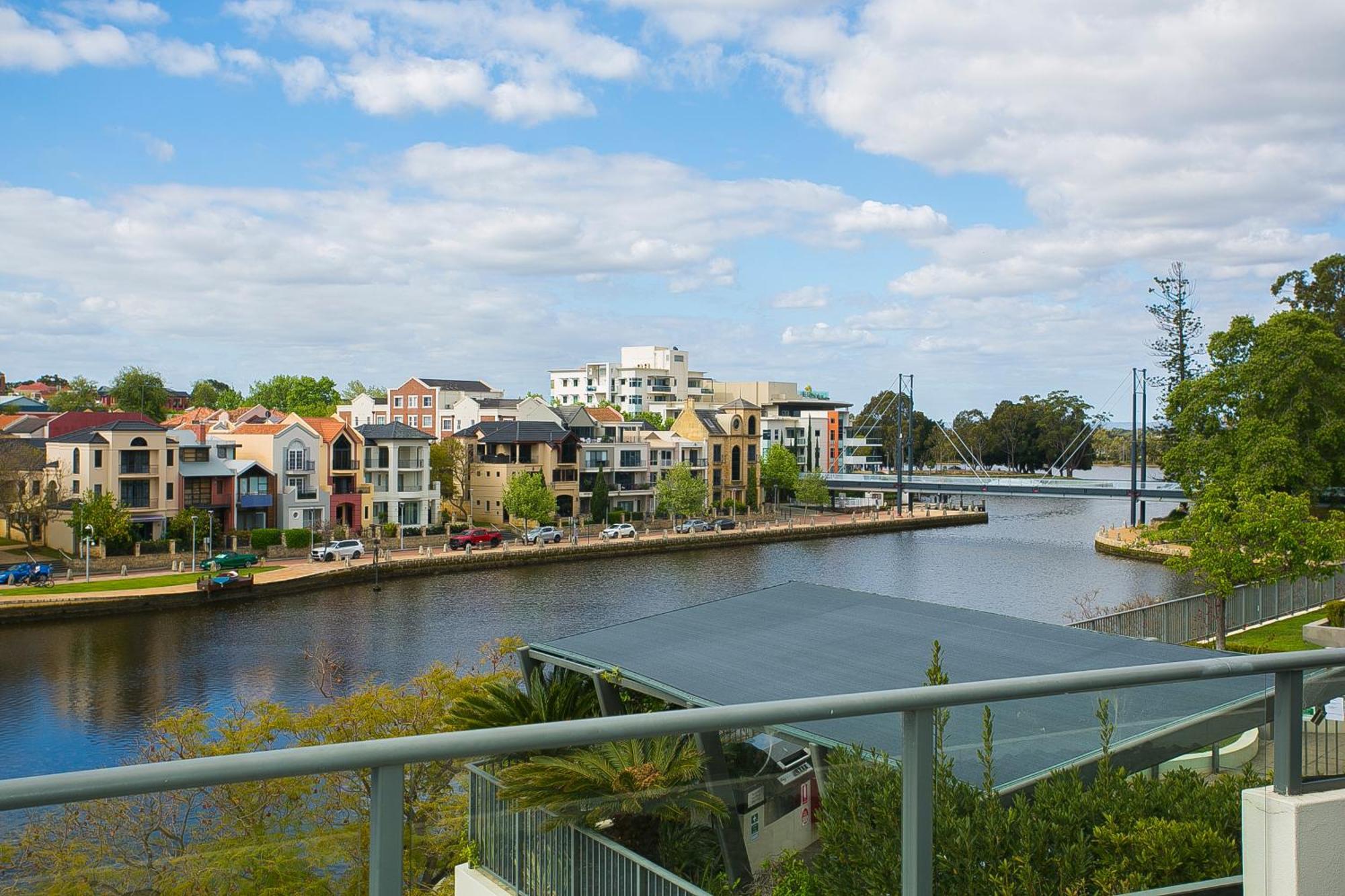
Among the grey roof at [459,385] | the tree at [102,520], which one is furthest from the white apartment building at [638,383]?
the tree at [102,520]

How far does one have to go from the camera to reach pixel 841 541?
151 feet

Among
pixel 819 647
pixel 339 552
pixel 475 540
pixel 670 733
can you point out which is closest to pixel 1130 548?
pixel 475 540

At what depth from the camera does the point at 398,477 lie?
134 ft

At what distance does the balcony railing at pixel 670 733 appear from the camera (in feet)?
4.00

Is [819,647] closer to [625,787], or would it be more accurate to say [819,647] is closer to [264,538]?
[625,787]

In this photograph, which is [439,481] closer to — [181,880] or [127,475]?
[127,475]

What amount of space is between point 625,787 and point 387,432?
4033 centimetres

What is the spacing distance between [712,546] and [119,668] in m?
25.5

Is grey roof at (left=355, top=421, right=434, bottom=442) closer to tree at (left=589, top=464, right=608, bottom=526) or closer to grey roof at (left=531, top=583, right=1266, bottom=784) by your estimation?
tree at (left=589, top=464, right=608, bottom=526)

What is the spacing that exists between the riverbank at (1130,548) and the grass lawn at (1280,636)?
16669mm

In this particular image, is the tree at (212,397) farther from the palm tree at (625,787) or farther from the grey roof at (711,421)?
the palm tree at (625,787)

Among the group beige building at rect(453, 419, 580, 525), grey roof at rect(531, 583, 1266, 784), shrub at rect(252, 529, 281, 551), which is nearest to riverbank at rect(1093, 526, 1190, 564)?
beige building at rect(453, 419, 580, 525)

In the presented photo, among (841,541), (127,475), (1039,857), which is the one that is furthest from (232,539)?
(1039,857)

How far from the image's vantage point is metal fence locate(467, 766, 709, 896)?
1786 millimetres
